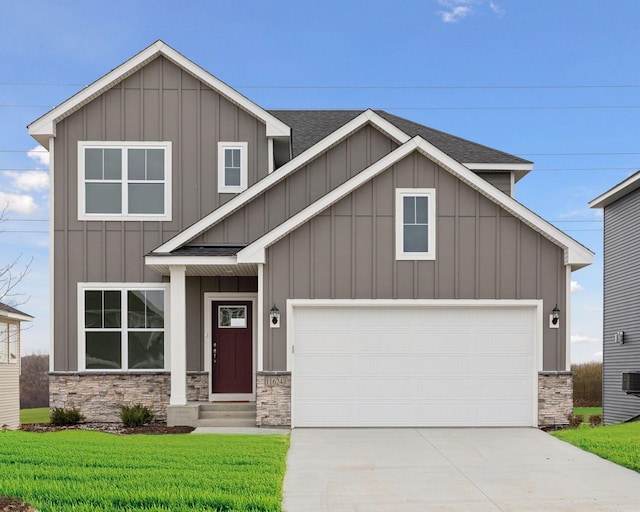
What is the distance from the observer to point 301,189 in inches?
604

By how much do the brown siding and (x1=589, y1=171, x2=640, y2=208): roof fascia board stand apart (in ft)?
25.3

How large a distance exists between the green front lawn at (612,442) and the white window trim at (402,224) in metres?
3.99

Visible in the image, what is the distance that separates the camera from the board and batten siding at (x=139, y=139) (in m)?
15.3

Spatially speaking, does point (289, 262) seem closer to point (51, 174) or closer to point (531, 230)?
point (531, 230)

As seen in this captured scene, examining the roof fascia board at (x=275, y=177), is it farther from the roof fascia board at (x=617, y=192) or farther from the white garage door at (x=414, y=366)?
the roof fascia board at (x=617, y=192)

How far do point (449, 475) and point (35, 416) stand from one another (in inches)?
1021

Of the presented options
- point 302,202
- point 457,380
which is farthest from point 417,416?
point 302,202

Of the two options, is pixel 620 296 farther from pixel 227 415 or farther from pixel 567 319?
pixel 227 415

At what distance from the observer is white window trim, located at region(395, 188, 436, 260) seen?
1327cm

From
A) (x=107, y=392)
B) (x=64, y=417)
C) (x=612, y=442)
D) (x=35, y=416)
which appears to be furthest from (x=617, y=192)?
(x=35, y=416)

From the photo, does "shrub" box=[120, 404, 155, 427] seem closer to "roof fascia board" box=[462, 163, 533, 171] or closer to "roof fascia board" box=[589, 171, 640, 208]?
"roof fascia board" box=[462, 163, 533, 171]

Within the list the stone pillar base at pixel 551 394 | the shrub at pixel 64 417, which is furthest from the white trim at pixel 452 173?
the shrub at pixel 64 417

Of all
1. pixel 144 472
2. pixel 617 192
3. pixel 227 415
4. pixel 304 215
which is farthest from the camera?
pixel 617 192

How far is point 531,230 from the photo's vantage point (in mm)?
13320
